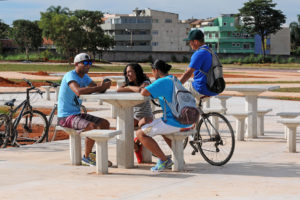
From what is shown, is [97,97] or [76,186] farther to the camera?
[97,97]

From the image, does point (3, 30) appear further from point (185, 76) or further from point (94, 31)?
point (185, 76)

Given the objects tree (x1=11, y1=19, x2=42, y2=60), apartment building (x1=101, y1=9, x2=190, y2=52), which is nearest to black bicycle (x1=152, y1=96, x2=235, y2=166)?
tree (x1=11, y1=19, x2=42, y2=60)

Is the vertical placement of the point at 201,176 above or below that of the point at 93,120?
below

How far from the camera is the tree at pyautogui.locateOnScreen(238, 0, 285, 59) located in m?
108

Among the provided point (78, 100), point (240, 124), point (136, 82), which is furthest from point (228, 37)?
point (78, 100)

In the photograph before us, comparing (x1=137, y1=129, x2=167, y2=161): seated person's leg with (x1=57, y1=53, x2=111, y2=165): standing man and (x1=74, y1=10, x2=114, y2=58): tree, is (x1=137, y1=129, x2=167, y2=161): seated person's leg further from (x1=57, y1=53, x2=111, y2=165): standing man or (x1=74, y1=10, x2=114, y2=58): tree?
(x1=74, y1=10, x2=114, y2=58): tree

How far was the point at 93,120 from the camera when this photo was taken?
8719 mm

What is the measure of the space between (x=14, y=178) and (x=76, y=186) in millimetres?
1015

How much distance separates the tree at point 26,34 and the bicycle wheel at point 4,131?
396 feet

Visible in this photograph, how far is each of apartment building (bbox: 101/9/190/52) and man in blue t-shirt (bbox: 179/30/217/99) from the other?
12496 centimetres

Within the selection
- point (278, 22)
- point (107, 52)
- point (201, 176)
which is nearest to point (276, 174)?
point (201, 176)

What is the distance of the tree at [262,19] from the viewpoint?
356 feet

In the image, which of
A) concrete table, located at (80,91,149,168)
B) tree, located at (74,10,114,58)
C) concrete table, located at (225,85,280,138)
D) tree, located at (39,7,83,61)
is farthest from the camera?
tree, located at (74,10,114,58)

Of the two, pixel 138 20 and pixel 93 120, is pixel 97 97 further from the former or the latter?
pixel 138 20
